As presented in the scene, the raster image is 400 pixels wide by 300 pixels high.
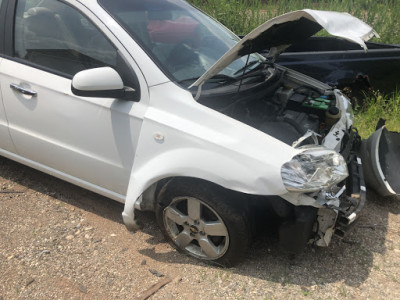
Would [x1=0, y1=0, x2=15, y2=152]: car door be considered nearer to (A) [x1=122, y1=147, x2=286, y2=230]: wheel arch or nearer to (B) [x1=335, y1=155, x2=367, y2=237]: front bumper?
(A) [x1=122, y1=147, x2=286, y2=230]: wheel arch

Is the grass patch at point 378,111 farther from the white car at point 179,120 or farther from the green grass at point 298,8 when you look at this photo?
the green grass at point 298,8

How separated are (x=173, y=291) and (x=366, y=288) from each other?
1.23 meters

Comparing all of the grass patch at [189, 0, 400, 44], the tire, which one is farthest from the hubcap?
the grass patch at [189, 0, 400, 44]

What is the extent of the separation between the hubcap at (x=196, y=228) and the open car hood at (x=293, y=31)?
79 cm

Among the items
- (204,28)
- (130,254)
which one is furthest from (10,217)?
(204,28)

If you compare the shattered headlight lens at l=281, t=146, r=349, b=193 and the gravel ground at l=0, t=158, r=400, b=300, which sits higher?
the shattered headlight lens at l=281, t=146, r=349, b=193

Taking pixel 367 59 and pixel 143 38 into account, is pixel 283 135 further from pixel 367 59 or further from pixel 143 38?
pixel 367 59

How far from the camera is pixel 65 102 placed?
8.40 feet

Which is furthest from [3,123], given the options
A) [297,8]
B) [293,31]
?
[297,8]

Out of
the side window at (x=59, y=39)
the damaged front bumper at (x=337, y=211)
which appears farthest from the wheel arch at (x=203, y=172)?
the side window at (x=59, y=39)

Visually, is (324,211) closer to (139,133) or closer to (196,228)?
(196,228)

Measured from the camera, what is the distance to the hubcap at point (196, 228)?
240 centimetres

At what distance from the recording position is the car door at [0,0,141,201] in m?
2.46

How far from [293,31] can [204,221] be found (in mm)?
1403
